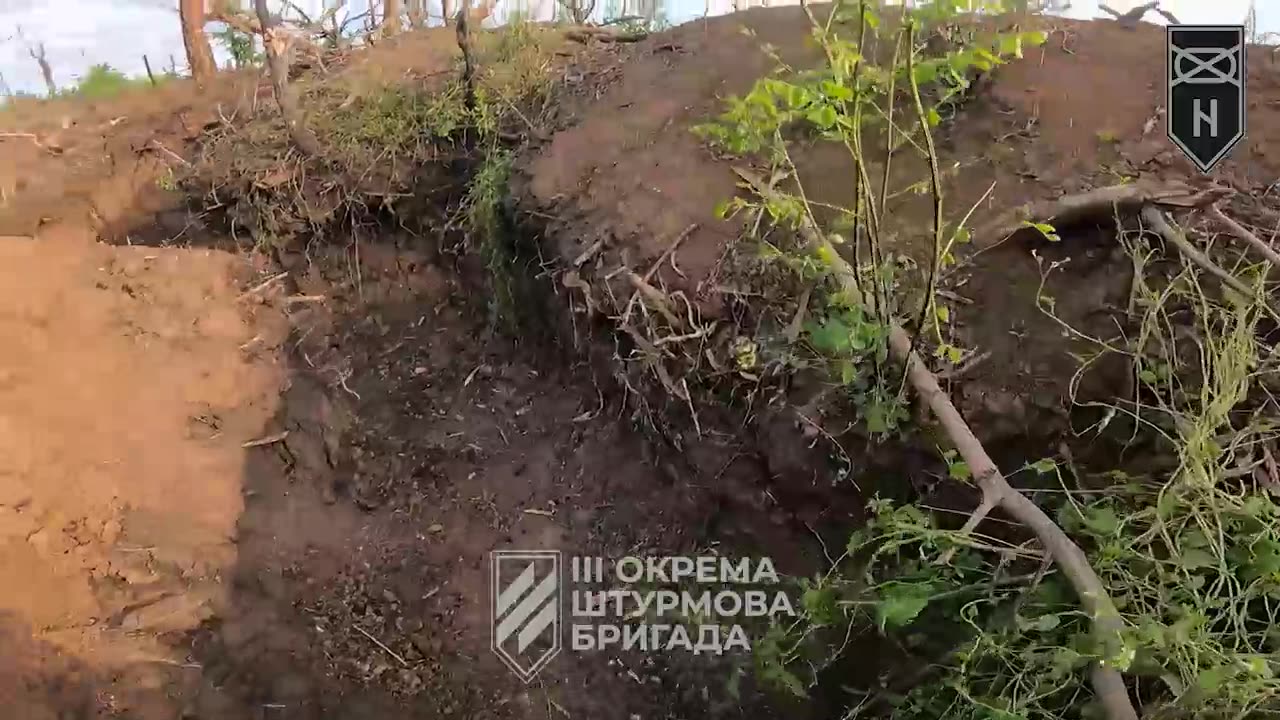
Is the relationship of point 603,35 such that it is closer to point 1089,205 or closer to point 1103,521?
point 1089,205

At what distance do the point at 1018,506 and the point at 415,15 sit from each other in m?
2.76

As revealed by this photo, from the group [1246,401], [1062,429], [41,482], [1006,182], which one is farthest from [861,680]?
[41,482]

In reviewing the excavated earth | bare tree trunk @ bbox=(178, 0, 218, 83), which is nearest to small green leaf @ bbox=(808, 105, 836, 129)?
the excavated earth

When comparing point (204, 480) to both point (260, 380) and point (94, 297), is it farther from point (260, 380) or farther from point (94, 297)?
point (94, 297)

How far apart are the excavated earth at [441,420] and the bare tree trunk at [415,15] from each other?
938 mm

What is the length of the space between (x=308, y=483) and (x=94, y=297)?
782mm

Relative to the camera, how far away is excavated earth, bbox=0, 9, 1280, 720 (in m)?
1.74

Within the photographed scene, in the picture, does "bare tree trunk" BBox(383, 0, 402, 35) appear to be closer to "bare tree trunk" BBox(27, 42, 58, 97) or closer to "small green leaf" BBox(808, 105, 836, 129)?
"bare tree trunk" BBox(27, 42, 58, 97)

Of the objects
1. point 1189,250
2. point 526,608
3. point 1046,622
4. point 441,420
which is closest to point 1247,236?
point 1189,250

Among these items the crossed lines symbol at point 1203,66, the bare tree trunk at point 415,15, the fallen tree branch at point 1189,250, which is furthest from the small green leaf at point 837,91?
the bare tree trunk at point 415,15

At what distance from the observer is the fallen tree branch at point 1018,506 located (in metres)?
1.17

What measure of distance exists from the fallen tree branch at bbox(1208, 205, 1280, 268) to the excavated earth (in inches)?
4.8

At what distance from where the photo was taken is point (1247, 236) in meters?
1.49

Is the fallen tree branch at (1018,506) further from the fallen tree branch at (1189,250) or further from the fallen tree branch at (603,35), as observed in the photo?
the fallen tree branch at (603,35)
